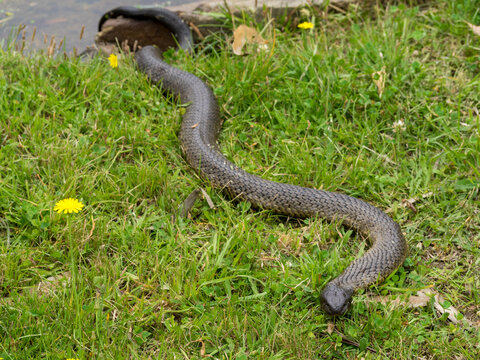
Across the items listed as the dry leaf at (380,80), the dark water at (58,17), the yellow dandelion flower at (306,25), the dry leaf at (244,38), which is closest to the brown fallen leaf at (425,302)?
the dry leaf at (380,80)

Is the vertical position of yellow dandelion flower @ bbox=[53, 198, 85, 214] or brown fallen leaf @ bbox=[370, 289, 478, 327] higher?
yellow dandelion flower @ bbox=[53, 198, 85, 214]

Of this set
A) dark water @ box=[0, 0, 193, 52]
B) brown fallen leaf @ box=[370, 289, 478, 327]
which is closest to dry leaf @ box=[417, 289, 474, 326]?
brown fallen leaf @ box=[370, 289, 478, 327]

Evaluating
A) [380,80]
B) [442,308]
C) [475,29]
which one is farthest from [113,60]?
[442,308]

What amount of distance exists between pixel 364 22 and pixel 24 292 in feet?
13.7

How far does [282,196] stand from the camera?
14.4 ft

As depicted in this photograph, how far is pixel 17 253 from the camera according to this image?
12.3ft

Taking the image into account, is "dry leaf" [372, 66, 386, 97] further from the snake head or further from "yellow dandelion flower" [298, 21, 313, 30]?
the snake head

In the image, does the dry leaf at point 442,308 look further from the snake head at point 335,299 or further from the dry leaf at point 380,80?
the dry leaf at point 380,80

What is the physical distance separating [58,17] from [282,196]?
3860 mm

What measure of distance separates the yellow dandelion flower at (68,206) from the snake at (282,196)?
1062 millimetres

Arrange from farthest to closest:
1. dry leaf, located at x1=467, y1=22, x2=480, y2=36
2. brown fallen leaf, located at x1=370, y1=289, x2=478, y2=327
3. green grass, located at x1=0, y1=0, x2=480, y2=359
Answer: dry leaf, located at x1=467, y1=22, x2=480, y2=36 < brown fallen leaf, located at x1=370, y1=289, x2=478, y2=327 < green grass, located at x1=0, y1=0, x2=480, y2=359

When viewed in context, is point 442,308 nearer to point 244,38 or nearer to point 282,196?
point 282,196

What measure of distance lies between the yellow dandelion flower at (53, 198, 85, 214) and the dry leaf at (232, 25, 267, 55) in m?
2.35

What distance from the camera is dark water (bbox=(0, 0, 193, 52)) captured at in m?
6.44
